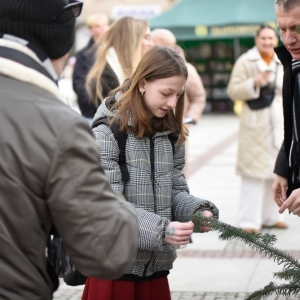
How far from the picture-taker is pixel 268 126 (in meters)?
7.77

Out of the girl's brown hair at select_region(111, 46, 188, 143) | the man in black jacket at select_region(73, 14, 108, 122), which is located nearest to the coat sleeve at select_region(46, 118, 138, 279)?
the girl's brown hair at select_region(111, 46, 188, 143)

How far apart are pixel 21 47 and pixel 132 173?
140cm

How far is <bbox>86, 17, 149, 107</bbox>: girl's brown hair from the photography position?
19.5ft

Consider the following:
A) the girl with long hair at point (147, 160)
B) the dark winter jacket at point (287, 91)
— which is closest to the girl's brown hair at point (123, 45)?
the dark winter jacket at point (287, 91)

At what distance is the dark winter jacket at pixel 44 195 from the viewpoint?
2127 mm

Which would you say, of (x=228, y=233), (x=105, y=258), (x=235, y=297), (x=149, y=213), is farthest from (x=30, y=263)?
(x=235, y=297)

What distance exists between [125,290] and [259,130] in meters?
4.40

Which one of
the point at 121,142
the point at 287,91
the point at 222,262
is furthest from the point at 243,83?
the point at 121,142

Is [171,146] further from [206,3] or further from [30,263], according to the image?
[206,3]

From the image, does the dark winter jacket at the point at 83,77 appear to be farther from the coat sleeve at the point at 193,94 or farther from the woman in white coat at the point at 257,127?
the woman in white coat at the point at 257,127

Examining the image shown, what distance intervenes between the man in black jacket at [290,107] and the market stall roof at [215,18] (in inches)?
720

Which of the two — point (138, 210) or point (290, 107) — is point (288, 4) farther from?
point (138, 210)

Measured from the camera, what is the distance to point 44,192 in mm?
2166

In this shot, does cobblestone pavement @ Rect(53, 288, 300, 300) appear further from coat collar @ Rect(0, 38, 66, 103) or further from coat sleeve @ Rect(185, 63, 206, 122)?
coat collar @ Rect(0, 38, 66, 103)
